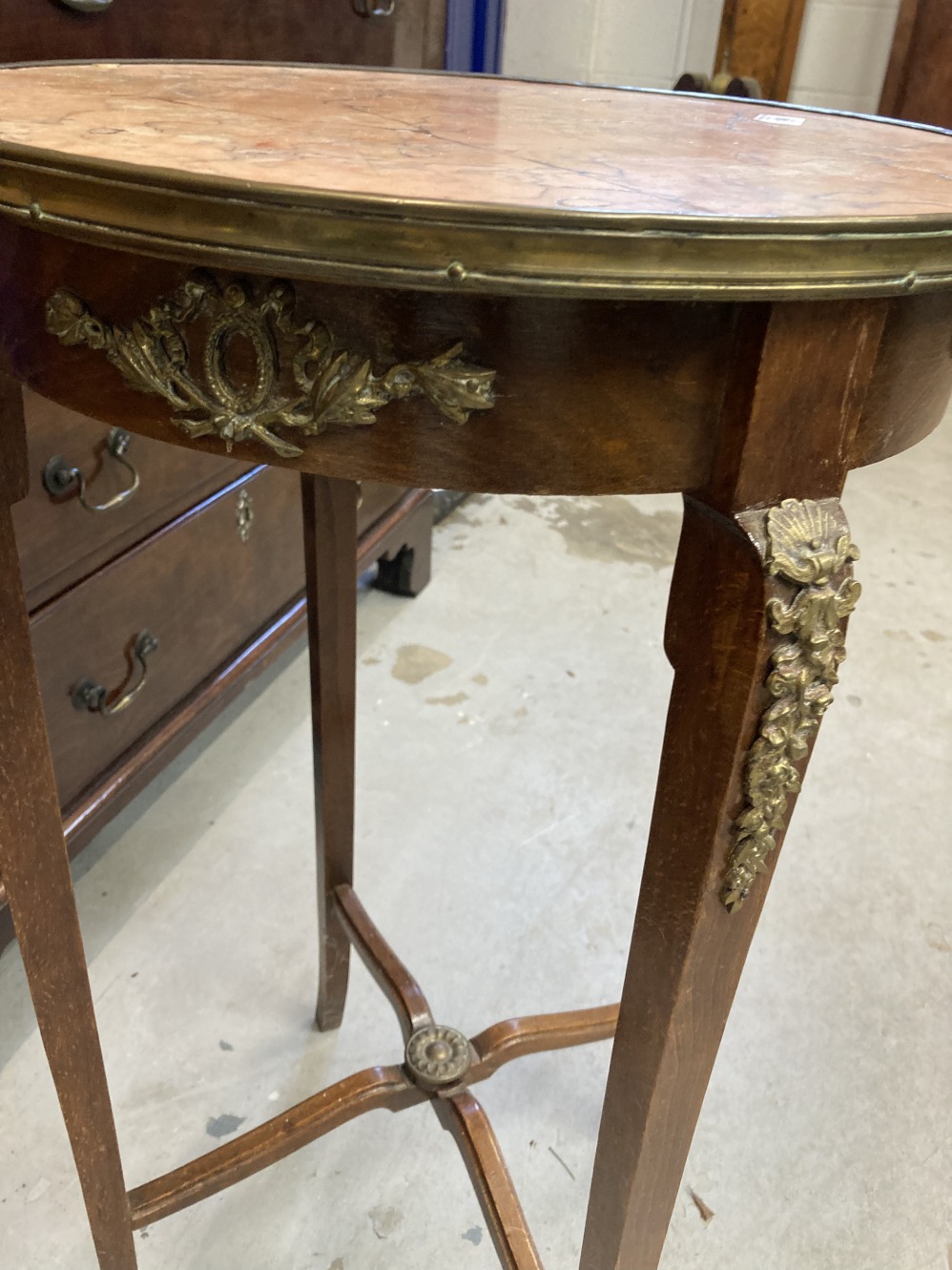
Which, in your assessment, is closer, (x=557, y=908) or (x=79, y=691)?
(x=79, y=691)

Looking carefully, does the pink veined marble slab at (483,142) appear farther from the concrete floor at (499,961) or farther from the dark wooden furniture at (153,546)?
the concrete floor at (499,961)

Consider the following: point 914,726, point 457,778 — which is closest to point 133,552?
point 457,778

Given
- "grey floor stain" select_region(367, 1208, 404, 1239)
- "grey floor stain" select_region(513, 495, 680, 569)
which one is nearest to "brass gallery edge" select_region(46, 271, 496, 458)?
"grey floor stain" select_region(367, 1208, 404, 1239)

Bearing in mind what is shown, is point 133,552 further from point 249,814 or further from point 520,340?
point 520,340

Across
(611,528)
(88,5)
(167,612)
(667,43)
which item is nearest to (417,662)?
(167,612)

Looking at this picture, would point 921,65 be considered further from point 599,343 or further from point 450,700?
point 599,343

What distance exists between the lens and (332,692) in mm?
901

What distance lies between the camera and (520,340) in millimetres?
357

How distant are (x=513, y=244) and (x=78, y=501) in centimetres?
76

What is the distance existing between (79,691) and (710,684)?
799mm

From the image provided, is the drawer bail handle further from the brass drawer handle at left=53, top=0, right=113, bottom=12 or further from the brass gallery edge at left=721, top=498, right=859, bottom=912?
the brass gallery edge at left=721, top=498, right=859, bottom=912

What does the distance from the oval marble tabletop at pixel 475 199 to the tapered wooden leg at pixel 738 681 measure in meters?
0.03

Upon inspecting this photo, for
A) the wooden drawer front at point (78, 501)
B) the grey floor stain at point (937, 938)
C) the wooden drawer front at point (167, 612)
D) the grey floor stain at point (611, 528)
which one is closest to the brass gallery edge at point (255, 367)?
the wooden drawer front at point (78, 501)

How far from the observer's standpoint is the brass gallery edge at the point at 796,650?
380 mm
